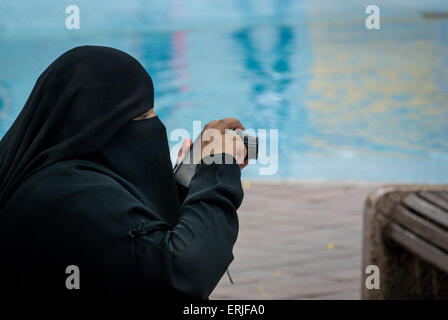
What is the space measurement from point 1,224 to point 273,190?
3288 mm

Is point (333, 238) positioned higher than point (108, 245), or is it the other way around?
point (108, 245)

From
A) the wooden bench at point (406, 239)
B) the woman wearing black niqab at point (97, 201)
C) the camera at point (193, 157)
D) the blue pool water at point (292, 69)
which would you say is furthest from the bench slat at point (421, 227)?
the blue pool water at point (292, 69)

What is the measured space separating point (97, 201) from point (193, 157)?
318 mm

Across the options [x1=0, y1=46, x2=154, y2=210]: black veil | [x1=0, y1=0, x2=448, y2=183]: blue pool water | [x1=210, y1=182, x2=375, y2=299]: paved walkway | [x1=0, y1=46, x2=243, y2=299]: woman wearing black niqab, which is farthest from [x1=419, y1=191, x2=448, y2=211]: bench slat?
[x1=0, y1=0, x2=448, y2=183]: blue pool water

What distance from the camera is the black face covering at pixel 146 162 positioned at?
4.72 ft

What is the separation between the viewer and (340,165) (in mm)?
5609

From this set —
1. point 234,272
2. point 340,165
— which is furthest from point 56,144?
point 340,165

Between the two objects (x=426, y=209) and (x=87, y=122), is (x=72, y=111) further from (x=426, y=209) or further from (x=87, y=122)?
(x=426, y=209)

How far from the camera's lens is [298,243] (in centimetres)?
371

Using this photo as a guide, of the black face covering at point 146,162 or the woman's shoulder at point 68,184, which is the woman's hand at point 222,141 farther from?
the woman's shoulder at point 68,184

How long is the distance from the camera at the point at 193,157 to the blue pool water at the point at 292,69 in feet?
11.6

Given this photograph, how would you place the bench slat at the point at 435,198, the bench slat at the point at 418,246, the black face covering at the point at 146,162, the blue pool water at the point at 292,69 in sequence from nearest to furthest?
1. the black face covering at the point at 146,162
2. the bench slat at the point at 418,246
3. the bench slat at the point at 435,198
4. the blue pool water at the point at 292,69

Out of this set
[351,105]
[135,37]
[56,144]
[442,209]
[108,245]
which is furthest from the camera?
[135,37]
